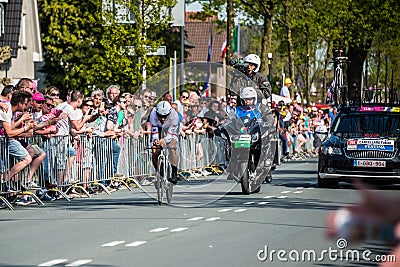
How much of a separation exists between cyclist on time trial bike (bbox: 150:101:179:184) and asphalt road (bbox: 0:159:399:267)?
744 mm

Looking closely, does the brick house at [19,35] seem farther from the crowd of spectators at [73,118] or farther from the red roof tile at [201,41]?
the red roof tile at [201,41]

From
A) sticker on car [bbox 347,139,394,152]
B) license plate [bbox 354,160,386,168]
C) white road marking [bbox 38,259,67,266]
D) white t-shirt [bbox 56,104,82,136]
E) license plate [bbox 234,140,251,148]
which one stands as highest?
white t-shirt [bbox 56,104,82,136]

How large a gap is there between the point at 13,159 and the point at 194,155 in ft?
28.0

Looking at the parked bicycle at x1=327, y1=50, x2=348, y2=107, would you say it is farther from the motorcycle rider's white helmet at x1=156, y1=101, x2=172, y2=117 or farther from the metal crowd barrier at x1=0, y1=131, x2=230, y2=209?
the motorcycle rider's white helmet at x1=156, y1=101, x2=172, y2=117

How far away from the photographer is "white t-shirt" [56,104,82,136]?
17031 mm

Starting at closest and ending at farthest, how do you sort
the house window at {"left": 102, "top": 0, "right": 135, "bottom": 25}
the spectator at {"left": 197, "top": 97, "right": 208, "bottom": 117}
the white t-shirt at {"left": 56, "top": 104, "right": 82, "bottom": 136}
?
the white t-shirt at {"left": 56, "top": 104, "right": 82, "bottom": 136} → the spectator at {"left": 197, "top": 97, "right": 208, "bottom": 117} → the house window at {"left": 102, "top": 0, "right": 135, "bottom": 25}

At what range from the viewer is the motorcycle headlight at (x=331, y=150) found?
18.7 meters

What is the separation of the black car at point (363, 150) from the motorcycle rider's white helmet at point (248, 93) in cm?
275

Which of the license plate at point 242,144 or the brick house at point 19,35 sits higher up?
the brick house at point 19,35

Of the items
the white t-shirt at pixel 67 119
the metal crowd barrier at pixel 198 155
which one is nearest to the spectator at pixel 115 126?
the white t-shirt at pixel 67 119

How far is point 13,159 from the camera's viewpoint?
14.7m

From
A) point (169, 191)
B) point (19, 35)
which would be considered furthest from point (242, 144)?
point (19, 35)

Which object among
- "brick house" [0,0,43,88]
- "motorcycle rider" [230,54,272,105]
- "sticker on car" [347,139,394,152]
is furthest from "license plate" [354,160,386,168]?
"brick house" [0,0,43,88]

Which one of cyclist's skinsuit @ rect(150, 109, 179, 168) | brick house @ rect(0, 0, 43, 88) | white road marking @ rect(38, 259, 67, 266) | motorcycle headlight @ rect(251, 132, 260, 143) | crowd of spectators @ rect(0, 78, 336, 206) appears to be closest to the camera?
white road marking @ rect(38, 259, 67, 266)
